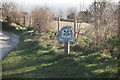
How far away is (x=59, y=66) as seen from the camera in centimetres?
1047

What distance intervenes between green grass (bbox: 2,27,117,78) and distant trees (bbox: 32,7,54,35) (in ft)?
31.8

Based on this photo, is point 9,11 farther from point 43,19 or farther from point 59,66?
point 59,66

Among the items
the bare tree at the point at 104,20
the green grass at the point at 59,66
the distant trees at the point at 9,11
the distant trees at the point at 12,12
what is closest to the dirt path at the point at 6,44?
the green grass at the point at 59,66

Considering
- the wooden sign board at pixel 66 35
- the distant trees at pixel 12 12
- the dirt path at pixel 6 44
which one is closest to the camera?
the wooden sign board at pixel 66 35

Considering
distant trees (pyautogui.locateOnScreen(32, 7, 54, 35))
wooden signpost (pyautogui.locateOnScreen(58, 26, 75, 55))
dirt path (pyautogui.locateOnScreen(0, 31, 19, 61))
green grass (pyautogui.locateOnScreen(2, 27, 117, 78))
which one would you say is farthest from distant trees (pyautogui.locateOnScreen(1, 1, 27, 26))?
wooden signpost (pyautogui.locateOnScreen(58, 26, 75, 55))

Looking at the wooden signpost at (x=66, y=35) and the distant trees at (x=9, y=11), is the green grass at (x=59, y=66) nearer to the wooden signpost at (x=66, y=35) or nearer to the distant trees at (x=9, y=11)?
the wooden signpost at (x=66, y=35)

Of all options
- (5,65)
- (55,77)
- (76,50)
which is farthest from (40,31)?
(55,77)

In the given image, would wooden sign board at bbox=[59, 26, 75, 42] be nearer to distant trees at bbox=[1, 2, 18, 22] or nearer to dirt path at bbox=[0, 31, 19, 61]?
dirt path at bbox=[0, 31, 19, 61]

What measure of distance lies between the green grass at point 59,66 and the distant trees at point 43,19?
9703 millimetres

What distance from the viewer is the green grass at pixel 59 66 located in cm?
892

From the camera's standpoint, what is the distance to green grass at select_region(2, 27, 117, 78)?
351 inches

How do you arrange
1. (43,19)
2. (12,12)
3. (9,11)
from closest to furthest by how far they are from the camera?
(43,19)
(12,12)
(9,11)

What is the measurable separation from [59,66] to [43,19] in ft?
44.4

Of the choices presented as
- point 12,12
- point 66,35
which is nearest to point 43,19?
point 66,35
